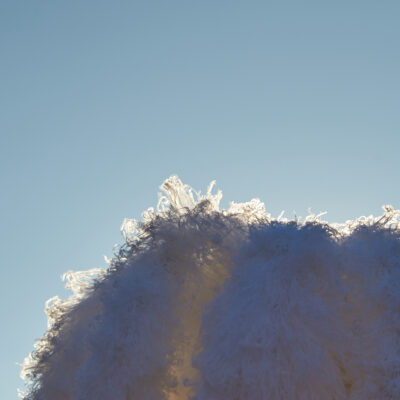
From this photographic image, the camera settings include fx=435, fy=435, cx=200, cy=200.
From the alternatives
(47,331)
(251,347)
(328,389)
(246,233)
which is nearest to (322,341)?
(328,389)

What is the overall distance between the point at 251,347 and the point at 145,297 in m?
0.93

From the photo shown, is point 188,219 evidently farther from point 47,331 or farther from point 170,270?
point 47,331

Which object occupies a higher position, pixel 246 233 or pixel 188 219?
pixel 188 219

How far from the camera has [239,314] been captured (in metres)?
3.04

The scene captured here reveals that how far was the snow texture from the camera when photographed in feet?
9.24

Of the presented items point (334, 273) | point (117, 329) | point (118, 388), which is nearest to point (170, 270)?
point (117, 329)

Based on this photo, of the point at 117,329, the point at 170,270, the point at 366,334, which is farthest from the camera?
the point at 170,270

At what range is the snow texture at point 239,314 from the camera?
2816 mm

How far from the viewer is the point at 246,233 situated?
140 inches

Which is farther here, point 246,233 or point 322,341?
point 246,233

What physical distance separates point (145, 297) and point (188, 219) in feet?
2.47

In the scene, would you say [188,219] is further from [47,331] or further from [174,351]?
[47,331]

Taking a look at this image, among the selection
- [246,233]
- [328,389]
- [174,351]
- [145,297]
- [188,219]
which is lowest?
[328,389]

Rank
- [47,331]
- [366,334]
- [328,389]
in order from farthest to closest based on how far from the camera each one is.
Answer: [47,331] → [366,334] → [328,389]
